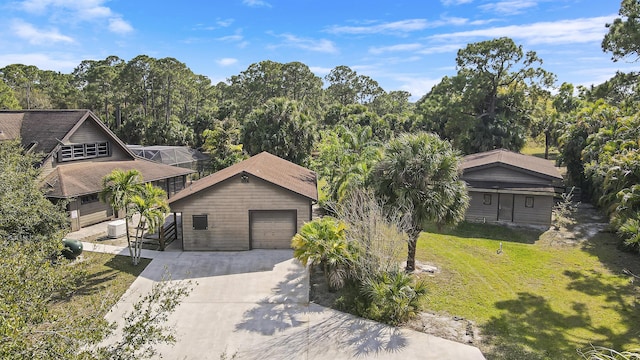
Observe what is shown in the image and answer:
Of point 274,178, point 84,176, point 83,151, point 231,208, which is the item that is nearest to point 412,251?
point 274,178

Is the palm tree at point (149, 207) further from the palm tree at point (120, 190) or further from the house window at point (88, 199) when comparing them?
the house window at point (88, 199)

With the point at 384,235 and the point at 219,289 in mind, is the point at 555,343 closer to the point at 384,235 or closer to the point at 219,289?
the point at 384,235

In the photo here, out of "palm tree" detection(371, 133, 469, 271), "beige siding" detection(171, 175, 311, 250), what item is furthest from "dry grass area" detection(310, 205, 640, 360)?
"beige siding" detection(171, 175, 311, 250)

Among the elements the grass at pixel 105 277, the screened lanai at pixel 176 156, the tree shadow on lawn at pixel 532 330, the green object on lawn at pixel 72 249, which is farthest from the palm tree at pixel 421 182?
the screened lanai at pixel 176 156

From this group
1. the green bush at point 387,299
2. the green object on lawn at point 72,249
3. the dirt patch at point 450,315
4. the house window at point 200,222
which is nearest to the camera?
the dirt patch at point 450,315

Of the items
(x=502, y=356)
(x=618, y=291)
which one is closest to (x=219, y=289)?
(x=502, y=356)

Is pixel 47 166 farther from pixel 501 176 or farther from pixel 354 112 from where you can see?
pixel 354 112
